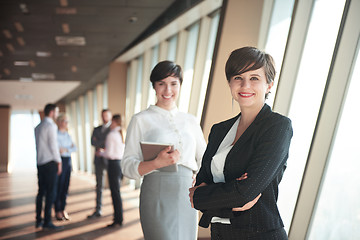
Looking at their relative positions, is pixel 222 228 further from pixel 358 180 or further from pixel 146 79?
pixel 146 79

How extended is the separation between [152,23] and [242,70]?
757 centimetres

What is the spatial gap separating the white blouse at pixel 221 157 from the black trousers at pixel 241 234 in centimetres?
3

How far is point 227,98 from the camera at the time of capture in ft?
16.9

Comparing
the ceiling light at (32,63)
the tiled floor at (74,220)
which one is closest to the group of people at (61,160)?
the tiled floor at (74,220)

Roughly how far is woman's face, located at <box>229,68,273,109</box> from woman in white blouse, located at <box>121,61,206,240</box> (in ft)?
2.61

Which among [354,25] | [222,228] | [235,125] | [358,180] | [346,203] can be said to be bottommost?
[346,203]

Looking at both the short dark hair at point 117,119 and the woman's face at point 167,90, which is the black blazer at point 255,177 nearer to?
the woman's face at point 167,90

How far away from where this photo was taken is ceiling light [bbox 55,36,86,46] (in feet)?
32.0

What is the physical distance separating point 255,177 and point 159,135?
1.14 metres

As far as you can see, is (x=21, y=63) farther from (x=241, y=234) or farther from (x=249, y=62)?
(x=241, y=234)

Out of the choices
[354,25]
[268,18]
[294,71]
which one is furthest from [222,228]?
[268,18]

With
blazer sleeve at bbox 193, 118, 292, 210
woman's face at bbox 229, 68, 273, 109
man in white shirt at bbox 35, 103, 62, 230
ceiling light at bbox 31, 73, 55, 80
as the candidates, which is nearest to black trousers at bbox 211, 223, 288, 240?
blazer sleeve at bbox 193, 118, 292, 210

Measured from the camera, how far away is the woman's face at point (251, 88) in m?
1.47

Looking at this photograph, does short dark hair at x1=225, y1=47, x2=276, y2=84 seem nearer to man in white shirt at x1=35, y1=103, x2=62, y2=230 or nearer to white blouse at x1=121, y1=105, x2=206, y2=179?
white blouse at x1=121, y1=105, x2=206, y2=179
